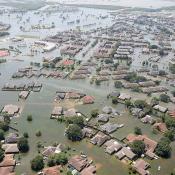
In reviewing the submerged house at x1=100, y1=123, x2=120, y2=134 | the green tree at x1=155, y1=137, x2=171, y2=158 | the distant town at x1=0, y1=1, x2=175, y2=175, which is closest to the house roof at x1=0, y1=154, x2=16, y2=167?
the distant town at x1=0, y1=1, x2=175, y2=175

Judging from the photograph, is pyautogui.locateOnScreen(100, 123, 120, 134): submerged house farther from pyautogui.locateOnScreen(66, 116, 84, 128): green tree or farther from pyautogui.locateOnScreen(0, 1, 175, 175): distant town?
pyautogui.locateOnScreen(66, 116, 84, 128): green tree

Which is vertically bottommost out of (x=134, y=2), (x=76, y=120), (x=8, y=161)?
(x=8, y=161)

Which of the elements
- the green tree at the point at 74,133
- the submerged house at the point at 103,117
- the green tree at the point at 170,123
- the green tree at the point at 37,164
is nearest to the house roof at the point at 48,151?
the green tree at the point at 37,164

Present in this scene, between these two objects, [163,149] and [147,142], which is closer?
[163,149]

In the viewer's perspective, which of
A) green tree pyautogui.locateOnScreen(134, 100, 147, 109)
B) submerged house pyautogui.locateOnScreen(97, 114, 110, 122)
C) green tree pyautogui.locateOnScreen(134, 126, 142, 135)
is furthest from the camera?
green tree pyautogui.locateOnScreen(134, 100, 147, 109)

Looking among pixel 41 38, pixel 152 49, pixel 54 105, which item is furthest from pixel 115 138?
pixel 41 38

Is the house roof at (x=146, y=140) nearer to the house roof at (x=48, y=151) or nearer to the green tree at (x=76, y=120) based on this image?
the green tree at (x=76, y=120)

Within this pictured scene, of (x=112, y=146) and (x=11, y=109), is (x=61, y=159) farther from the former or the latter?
(x=11, y=109)

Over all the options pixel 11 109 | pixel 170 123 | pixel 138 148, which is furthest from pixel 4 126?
pixel 170 123

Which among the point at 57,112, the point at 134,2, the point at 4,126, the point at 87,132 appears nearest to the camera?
the point at 87,132

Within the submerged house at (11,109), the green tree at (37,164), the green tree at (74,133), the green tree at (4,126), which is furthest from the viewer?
the submerged house at (11,109)
